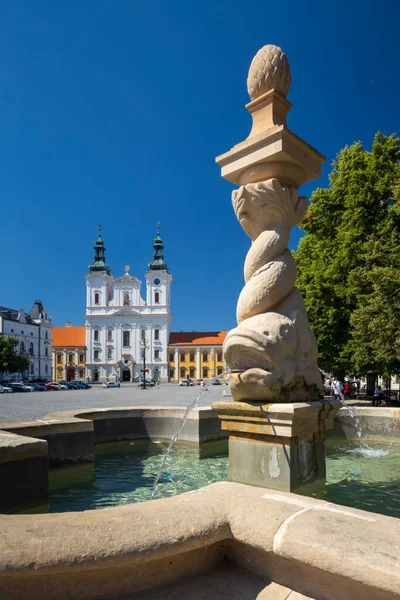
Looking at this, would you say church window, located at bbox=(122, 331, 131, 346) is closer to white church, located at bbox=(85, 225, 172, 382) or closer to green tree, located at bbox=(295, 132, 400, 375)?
white church, located at bbox=(85, 225, 172, 382)

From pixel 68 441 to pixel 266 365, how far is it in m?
3.01

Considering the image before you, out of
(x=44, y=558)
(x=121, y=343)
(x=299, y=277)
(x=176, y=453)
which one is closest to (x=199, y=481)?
(x=176, y=453)

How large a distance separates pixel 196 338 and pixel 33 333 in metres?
32.1

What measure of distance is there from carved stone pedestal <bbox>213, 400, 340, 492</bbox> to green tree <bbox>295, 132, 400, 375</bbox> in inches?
443

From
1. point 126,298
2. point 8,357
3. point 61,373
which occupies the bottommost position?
point 61,373

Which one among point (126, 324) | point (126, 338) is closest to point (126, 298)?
point (126, 324)

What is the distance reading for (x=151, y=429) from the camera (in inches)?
292

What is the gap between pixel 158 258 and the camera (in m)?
95.9

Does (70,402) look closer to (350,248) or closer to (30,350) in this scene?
(350,248)

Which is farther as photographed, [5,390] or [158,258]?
[158,258]

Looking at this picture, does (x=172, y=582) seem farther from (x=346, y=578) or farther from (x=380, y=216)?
(x=380, y=216)

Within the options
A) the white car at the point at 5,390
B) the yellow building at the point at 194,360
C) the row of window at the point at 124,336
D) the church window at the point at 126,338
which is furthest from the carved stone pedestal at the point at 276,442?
the church window at the point at 126,338

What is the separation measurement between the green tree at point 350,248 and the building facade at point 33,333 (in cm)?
7304

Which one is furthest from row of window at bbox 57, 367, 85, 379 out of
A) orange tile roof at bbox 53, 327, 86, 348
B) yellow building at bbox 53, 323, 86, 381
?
orange tile roof at bbox 53, 327, 86, 348
